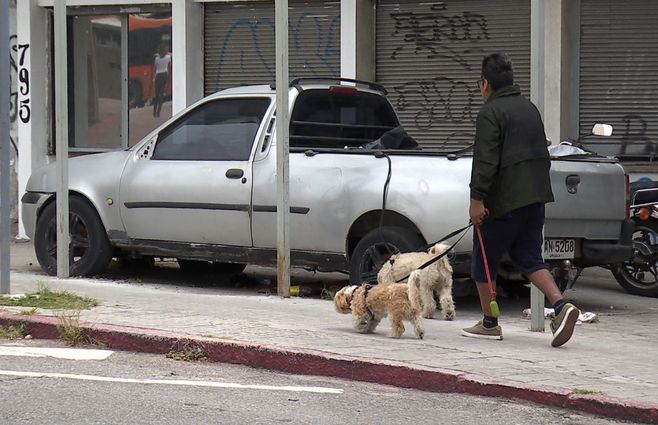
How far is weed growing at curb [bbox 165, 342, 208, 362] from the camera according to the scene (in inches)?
301

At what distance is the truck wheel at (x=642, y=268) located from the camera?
11.2 m

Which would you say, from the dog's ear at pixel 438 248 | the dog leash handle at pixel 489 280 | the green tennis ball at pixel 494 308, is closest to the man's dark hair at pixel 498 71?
the dog leash handle at pixel 489 280

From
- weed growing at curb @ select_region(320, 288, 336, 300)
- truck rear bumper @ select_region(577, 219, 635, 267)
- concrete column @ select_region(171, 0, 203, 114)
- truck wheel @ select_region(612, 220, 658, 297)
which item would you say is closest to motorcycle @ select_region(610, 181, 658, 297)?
truck wheel @ select_region(612, 220, 658, 297)

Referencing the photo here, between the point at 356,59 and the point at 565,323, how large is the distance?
742 centimetres

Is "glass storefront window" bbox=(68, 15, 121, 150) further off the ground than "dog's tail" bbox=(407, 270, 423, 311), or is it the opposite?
"glass storefront window" bbox=(68, 15, 121, 150)

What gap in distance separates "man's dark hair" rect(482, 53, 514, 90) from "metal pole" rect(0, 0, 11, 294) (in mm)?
4007

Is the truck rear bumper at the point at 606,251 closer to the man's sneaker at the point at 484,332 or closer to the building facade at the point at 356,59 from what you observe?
the man's sneaker at the point at 484,332

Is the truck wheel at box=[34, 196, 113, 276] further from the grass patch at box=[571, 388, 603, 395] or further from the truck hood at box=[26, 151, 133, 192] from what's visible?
the grass patch at box=[571, 388, 603, 395]

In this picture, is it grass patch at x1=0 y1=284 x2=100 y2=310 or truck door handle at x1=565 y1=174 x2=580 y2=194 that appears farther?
truck door handle at x1=565 y1=174 x2=580 y2=194

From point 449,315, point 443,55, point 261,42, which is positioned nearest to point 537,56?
point 449,315

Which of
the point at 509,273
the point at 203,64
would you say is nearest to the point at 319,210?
the point at 509,273

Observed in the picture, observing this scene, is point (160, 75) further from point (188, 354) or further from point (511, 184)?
point (511, 184)

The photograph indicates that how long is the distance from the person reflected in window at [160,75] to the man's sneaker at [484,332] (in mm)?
8646

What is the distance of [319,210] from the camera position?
10.1 m
